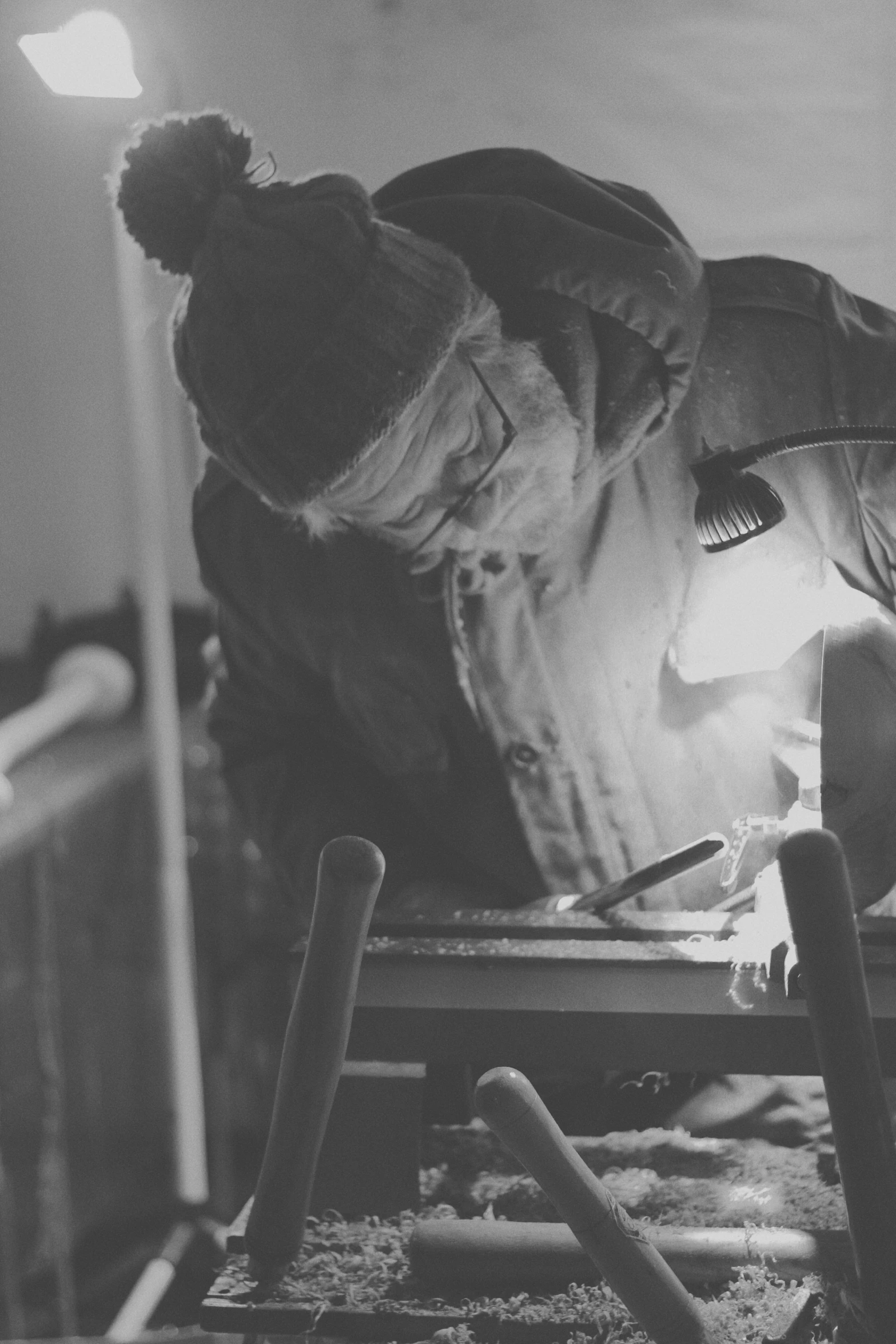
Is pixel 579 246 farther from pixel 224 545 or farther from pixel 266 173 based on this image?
pixel 224 545

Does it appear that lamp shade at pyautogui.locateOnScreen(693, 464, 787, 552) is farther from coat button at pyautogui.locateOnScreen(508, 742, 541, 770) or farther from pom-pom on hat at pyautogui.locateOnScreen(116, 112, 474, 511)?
coat button at pyautogui.locateOnScreen(508, 742, 541, 770)

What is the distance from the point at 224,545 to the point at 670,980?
679mm

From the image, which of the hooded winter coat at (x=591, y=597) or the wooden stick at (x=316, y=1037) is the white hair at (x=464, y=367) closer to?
the hooded winter coat at (x=591, y=597)

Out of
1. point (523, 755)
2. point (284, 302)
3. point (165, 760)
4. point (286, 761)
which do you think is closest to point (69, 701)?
point (165, 760)

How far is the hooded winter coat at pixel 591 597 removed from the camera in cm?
109

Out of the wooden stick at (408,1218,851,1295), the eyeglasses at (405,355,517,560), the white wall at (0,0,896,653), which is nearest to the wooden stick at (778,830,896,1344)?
the wooden stick at (408,1218,851,1295)

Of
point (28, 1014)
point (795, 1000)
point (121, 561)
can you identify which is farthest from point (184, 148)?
point (28, 1014)

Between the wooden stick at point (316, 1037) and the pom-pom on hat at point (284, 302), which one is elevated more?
the pom-pom on hat at point (284, 302)

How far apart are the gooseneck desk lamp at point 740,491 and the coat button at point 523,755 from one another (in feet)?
1.21

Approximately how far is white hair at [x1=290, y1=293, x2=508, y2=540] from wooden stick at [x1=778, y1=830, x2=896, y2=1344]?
0.47 meters

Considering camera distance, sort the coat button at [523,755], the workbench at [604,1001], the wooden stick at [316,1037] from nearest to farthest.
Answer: the wooden stick at [316,1037]
the workbench at [604,1001]
the coat button at [523,755]

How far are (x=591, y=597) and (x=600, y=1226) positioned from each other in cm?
62

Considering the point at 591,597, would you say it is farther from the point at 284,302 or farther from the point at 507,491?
the point at 284,302

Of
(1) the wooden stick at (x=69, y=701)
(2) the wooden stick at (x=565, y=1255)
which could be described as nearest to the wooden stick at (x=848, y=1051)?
(2) the wooden stick at (x=565, y=1255)
